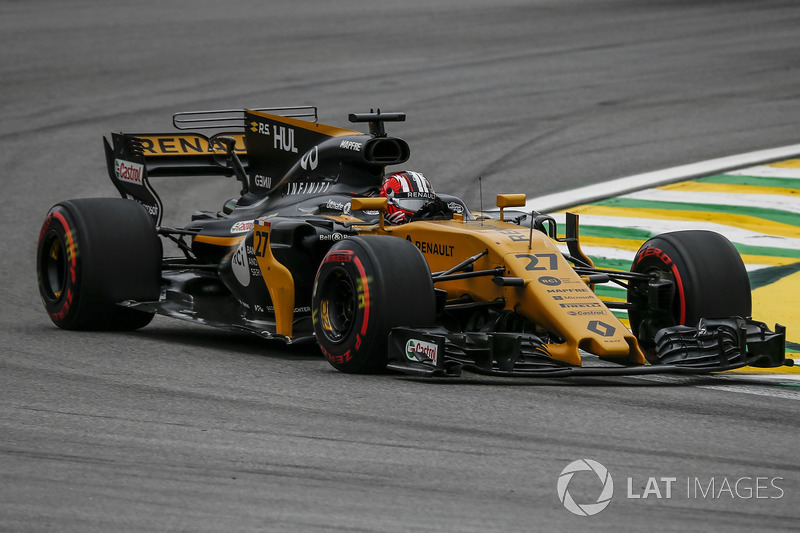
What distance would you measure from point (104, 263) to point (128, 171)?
1583mm

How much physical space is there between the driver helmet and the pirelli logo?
272cm

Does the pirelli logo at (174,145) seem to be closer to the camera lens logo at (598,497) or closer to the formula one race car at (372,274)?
the formula one race car at (372,274)

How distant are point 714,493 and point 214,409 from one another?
279cm

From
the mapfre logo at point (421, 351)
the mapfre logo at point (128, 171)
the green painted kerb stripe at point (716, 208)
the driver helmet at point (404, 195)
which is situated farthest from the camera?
the green painted kerb stripe at point (716, 208)

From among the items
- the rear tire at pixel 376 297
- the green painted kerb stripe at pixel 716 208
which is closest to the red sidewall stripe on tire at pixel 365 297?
the rear tire at pixel 376 297

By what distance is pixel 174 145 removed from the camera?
37.8 ft

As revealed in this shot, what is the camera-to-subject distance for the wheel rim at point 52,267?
1018 centimetres

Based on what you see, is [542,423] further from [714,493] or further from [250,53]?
[250,53]

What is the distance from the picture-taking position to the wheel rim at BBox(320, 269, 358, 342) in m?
8.20

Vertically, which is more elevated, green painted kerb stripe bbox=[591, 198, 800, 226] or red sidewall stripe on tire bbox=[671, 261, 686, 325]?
green painted kerb stripe bbox=[591, 198, 800, 226]

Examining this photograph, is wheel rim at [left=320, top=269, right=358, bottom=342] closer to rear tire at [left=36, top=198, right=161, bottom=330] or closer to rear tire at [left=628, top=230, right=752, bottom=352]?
rear tire at [left=628, top=230, right=752, bottom=352]

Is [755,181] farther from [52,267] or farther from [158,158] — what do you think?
[52,267]

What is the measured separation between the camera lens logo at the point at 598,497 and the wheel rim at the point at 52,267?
5557mm

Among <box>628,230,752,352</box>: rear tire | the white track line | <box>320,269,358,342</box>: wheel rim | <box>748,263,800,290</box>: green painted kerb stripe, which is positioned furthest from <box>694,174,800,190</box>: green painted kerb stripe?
<box>320,269,358,342</box>: wheel rim
